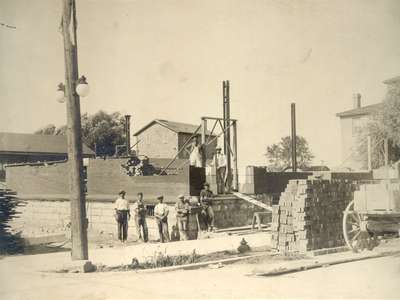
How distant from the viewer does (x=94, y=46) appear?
31.7 ft

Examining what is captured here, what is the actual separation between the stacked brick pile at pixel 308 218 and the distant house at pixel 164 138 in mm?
32037

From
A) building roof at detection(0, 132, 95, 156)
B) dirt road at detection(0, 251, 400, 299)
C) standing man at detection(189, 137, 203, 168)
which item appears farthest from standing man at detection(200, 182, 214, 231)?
building roof at detection(0, 132, 95, 156)

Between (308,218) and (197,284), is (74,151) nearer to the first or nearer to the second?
(197,284)

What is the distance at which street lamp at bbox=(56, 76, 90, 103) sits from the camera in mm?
8734

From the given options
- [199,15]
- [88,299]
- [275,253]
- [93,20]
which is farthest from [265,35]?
[88,299]

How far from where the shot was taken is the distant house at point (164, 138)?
148 ft

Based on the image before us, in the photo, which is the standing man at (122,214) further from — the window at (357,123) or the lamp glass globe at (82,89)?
the window at (357,123)

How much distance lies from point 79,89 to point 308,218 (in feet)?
18.4

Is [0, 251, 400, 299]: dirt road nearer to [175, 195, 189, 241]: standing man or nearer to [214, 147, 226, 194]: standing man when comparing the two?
[175, 195, 189, 241]: standing man

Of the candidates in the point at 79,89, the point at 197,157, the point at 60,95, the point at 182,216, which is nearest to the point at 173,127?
the point at 197,157

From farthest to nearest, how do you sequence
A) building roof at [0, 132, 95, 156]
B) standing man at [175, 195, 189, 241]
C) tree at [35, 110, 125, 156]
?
tree at [35, 110, 125, 156], building roof at [0, 132, 95, 156], standing man at [175, 195, 189, 241]

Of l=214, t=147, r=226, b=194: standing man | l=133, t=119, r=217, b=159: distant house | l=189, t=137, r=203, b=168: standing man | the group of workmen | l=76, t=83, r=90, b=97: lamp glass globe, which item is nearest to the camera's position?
l=76, t=83, r=90, b=97: lamp glass globe

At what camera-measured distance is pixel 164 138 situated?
4597cm

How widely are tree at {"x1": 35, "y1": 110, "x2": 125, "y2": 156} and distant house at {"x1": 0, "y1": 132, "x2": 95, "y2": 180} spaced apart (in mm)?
3905
